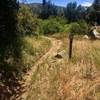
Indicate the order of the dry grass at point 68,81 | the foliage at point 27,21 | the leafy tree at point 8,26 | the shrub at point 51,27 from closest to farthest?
1. the dry grass at point 68,81
2. the leafy tree at point 8,26
3. the foliage at point 27,21
4. the shrub at point 51,27

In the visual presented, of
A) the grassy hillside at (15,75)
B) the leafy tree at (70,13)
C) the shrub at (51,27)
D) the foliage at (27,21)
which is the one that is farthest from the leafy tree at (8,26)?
the leafy tree at (70,13)

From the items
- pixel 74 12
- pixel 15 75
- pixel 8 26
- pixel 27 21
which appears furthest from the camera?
pixel 74 12

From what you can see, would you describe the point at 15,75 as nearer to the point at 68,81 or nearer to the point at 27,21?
the point at 68,81

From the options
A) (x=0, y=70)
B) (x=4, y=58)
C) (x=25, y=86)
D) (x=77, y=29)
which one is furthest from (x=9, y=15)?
(x=77, y=29)

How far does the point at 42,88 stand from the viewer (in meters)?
7.53

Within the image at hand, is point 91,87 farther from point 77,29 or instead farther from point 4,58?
point 77,29

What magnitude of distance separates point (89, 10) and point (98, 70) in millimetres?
42291

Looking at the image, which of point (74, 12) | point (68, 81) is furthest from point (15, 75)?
point (74, 12)

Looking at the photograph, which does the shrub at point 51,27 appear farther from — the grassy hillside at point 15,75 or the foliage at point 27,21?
the grassy hillside at point 15,75

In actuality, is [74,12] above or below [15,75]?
below

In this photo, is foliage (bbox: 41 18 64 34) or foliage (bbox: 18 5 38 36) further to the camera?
foliage (bbox: 41 18 64 34)

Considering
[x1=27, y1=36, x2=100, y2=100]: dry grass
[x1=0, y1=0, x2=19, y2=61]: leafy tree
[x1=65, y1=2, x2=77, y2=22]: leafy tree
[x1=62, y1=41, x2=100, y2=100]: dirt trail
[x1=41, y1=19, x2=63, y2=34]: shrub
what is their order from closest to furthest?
[x1=62, y1=41, x2=100, y2=100]: dirt trail
[x1=27, y1=36, x2=100, y2=100]: dry grass
[x1=0, y1=0, x2=19, y2=61]: leafy tree
[x1=41, y1=19, x2=63, y2=34]: shrub
[x1=65, y1=2, x2=77, y2=22]: leafy tree

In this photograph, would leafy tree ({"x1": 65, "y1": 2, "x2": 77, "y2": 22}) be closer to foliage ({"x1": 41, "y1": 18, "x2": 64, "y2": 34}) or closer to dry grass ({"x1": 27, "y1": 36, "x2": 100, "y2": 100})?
foliage ({"x1": 41, "y1": 18, "x2": 64, "y2": 34})

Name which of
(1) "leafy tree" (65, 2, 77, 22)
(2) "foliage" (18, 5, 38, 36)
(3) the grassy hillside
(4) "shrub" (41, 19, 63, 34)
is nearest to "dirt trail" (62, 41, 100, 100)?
(3) the grassy hillside
